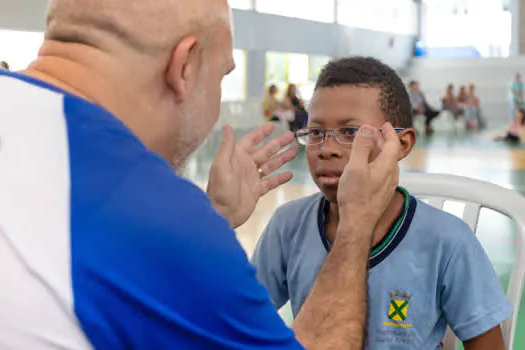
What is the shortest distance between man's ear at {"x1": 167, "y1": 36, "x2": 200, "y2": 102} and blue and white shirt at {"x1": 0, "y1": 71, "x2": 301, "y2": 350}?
192mm

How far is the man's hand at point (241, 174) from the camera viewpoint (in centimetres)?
128

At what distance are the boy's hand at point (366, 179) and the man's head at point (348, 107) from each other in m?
0.27

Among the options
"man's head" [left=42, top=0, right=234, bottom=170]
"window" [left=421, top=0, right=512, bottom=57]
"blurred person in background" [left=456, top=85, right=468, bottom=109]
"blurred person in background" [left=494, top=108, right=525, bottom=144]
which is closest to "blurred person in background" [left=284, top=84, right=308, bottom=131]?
"blurred person in background" [left=494, top=108, right=525, bottom=144]

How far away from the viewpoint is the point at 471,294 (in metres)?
1.40

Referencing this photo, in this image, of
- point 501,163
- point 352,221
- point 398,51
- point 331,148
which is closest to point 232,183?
point 352,221

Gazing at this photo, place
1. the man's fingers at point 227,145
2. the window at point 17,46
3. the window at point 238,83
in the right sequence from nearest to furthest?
1. the man's fingers at point 227,145
2. the window at point 17,46
3. the window at point 238,83

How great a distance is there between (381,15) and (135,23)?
25.2 meters

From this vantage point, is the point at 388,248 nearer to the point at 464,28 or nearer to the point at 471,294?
the point at 471,294

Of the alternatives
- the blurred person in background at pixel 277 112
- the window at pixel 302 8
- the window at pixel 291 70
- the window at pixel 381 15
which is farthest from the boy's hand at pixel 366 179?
the window at pixel 381 15

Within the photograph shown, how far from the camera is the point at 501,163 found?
32.2ft

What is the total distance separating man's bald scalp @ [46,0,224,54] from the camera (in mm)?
927

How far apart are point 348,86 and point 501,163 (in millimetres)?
8728

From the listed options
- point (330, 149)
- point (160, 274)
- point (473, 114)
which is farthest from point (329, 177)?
point (473, 114)

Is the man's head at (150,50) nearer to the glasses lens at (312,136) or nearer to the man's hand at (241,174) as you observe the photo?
the man's hand at (241,174)
